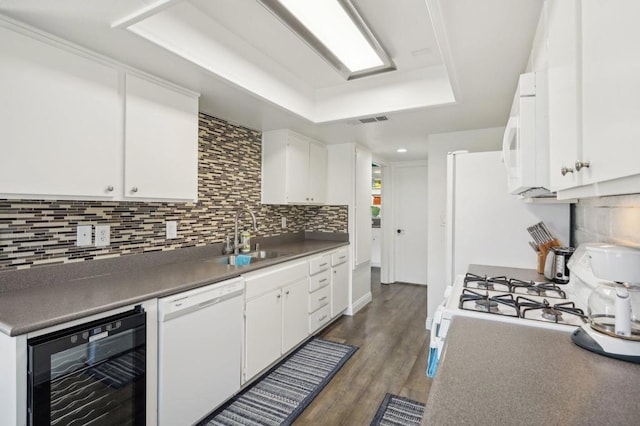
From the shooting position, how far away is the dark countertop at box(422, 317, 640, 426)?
2.25ft

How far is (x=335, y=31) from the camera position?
177 cm

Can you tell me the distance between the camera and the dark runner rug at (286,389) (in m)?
1.95

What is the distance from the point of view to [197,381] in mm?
1783

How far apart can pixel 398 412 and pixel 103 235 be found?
2090 mm

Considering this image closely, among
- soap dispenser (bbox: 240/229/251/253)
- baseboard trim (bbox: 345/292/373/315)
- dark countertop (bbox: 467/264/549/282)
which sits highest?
soap dispenser (bbox: 240/229/251/253)

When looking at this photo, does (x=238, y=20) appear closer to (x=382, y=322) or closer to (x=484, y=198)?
(x=484, y=198)

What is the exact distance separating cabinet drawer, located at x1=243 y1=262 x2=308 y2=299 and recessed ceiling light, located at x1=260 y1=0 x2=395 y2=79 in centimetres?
151

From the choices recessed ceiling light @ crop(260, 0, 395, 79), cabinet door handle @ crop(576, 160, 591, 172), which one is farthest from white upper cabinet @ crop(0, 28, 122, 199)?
cabinet door handle @ crop(576, 160, 591, 172)

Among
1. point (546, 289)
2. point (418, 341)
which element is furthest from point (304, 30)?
point (418, 341)

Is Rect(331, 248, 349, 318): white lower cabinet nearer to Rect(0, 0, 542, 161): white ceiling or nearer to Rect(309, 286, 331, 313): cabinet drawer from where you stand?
Rect(309, 286, 331, 313): cabinet drawer

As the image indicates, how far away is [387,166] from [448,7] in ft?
13.5

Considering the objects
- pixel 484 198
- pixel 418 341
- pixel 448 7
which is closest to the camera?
pixel 448 7

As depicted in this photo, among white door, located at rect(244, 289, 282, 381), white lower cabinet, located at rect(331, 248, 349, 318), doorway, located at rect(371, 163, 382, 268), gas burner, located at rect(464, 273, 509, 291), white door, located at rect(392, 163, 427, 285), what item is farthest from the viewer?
doorway, located at rect(371, 163, 382, 268)

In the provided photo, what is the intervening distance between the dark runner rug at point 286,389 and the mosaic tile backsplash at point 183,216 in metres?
1.14
